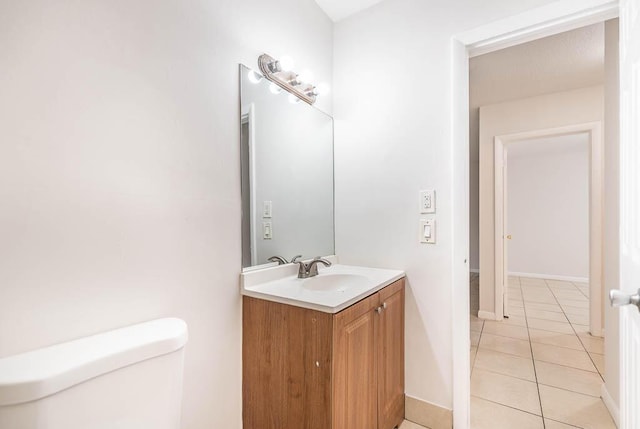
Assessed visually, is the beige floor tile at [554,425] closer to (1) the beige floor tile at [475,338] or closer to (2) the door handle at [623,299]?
(1) the beige floor tile at [475,338]

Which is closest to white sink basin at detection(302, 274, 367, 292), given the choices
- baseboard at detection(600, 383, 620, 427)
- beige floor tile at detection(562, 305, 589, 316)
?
baseboard at detection(600, 383, 620, 427)

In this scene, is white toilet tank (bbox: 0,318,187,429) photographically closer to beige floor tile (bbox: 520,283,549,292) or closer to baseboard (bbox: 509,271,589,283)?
beige floor tile (bbox: 520,283,549,292)

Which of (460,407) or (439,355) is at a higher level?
(439,355)

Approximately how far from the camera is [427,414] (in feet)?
5.30

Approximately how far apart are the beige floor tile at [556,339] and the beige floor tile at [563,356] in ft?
0.27

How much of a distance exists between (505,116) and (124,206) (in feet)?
12.1

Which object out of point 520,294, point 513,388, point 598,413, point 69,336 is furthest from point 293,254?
point 520,294

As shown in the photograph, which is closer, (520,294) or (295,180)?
(295,180)

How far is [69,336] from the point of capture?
836 mm

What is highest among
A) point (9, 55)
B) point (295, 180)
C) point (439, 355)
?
point (9, 55)

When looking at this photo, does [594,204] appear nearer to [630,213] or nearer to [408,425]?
[630,213]

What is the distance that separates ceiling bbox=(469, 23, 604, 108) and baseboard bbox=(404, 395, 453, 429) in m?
2.55

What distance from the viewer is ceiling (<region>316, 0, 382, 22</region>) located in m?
1.87

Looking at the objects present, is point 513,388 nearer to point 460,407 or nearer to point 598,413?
→ point 598,413
